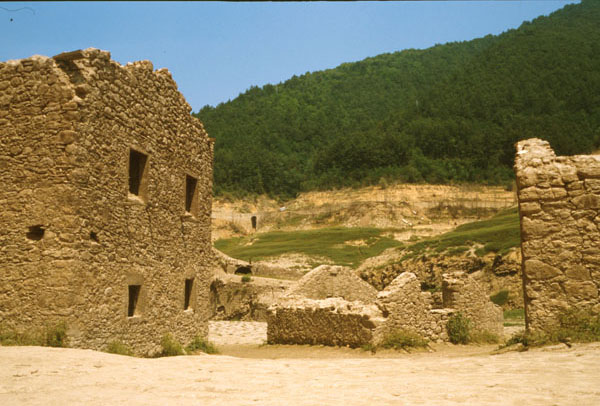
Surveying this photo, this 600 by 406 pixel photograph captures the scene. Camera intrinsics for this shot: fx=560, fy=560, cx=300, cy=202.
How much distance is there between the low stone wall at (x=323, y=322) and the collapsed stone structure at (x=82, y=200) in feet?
16.5

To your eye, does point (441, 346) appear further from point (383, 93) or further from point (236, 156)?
point (383, 93)

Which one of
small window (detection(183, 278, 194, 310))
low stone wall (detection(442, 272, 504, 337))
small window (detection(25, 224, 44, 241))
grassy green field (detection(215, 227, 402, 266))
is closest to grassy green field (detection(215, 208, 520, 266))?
grassy green field (detection(215, 227, 402, 266))

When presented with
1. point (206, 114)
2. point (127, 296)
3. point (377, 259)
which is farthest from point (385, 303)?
point (206, 114)

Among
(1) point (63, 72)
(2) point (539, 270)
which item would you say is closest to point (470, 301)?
(2) point (539, 270)

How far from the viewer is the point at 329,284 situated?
64.5 ft

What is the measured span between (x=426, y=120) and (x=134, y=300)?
307 ft

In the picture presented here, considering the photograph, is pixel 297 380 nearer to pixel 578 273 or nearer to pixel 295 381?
pixel 295 381

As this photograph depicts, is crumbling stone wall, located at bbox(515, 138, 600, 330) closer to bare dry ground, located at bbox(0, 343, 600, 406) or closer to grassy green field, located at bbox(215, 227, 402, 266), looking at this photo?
bare dry ground, located at bbox(0, 343, 600, 406)

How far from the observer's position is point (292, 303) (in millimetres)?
16922

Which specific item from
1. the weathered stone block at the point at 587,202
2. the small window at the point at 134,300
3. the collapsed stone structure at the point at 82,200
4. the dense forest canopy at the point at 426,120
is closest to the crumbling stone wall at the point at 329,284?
the collapsed stone structure at the point at 82,200

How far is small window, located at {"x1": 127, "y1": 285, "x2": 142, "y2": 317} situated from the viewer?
36.9 ft

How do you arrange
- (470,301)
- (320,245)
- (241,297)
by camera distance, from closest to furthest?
(470,301) → (241,297) → (320,245)

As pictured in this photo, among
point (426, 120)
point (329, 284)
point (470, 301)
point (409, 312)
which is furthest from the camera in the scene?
point (426, 120)

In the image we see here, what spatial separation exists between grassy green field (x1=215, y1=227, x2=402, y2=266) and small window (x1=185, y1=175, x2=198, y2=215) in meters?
29.2
